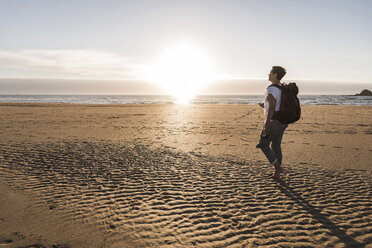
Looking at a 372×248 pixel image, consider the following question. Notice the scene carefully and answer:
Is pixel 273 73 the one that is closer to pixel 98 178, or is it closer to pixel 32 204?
pixel 98 178

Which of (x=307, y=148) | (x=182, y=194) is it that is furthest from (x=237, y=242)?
(x=307, y=148)

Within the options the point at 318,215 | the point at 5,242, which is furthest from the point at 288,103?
the point at 5,242

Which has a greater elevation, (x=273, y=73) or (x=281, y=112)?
(x=273, y=73)

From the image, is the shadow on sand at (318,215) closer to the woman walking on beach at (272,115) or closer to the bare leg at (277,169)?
the bare leg at (277,169)

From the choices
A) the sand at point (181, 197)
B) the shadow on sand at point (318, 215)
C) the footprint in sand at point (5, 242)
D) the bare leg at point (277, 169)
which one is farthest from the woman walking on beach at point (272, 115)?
the footprint in sand at point (5, 242)

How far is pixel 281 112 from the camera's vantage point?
5039 mm

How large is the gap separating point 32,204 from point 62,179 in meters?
1.31

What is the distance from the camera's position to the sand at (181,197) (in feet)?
11.8

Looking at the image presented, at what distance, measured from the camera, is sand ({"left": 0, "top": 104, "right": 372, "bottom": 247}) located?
3.60 meters

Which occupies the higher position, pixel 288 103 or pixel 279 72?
pixel 279 72

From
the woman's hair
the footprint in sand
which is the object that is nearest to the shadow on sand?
the woman's hair

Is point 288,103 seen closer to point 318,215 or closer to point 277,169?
point 277,169

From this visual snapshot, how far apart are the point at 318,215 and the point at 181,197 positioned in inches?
94.6

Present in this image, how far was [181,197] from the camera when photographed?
4.92m
